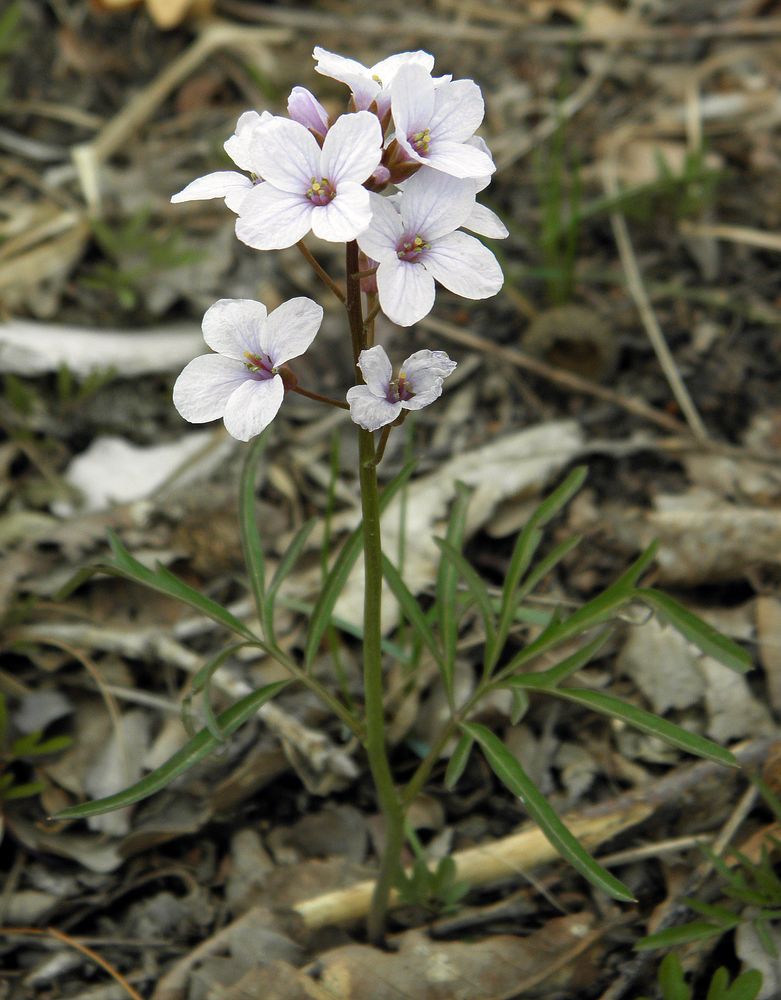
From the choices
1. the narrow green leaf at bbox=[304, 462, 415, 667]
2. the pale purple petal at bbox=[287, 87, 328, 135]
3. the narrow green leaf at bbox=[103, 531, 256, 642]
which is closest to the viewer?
the pale purple petal at bbox=[287, 87, 328, 135]

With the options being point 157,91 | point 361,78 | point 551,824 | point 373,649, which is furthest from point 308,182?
point 157,91

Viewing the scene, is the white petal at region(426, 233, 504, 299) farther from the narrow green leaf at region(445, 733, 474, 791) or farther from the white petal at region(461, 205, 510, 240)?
the narrow green leaf at region(445, 733, 474, 791)

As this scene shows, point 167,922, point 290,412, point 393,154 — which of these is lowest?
point 167,922

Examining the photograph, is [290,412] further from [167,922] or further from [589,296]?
[167,922]

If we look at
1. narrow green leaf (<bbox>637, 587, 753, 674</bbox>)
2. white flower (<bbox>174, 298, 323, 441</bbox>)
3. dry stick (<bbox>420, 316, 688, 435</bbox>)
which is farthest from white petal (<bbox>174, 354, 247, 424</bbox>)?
dry stick (<bbox>420, 316, 688, 435</bbox>)

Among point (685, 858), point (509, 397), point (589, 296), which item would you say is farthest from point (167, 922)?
point (589, 296)

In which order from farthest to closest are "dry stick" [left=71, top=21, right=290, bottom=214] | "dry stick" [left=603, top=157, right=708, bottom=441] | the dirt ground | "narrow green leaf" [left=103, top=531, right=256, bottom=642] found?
"dry stick" [left=71, top=21, right=290, bottom=214]
"dry stick" [left=603, top=157, right=708, bottom=441]
the dirt ground
"narrow green leaf" [left=103, top=531, right=256, bottom=642]

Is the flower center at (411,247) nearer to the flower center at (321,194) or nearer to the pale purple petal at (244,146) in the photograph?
the flower center at (321,194)

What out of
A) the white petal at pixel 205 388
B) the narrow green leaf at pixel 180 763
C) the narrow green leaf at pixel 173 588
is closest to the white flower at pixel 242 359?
the white petal at pixel 205 388
